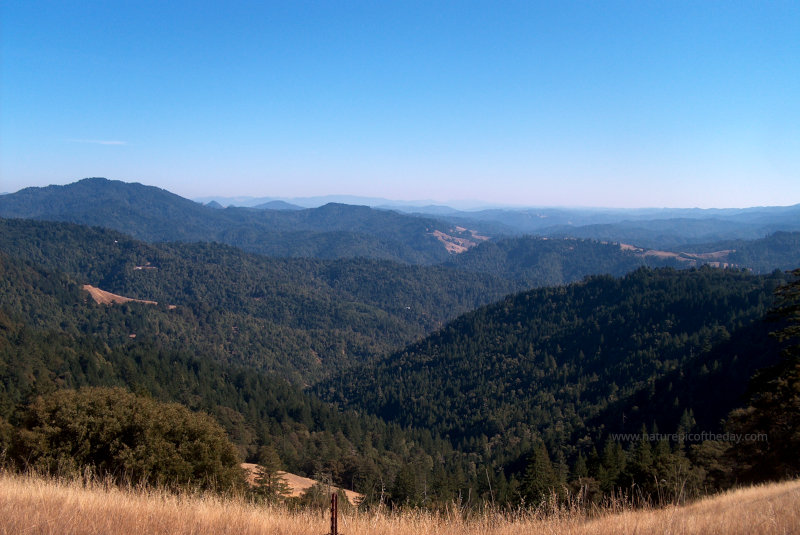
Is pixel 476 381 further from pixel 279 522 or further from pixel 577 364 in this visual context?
pixel 279 522

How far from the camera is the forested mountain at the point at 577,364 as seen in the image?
221 feet

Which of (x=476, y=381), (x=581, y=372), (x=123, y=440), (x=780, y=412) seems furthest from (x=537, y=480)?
(x=476, y=381)

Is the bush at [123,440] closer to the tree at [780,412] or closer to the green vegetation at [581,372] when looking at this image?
the green vegetation at [581,372]

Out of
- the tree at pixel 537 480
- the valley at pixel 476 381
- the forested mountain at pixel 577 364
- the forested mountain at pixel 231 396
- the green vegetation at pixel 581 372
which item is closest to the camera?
the tree at pixel 537 480

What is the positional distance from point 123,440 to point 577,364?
370 ft

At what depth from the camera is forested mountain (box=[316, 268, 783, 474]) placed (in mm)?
67250

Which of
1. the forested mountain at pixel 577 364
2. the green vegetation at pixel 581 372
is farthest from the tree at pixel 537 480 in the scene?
the forested mountain at pixel 577 364

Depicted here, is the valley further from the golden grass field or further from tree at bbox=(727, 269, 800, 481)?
the golden grass field

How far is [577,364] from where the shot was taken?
378 feet

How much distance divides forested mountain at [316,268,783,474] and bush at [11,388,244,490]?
5439 cm

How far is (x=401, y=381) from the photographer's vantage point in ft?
423

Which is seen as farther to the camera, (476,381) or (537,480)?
(476,381)

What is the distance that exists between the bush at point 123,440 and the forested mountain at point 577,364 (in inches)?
2141

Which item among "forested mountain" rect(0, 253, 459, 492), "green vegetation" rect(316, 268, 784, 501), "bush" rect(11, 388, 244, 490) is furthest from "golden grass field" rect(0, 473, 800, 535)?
"forested mountain" rect(0, 253, 459, 492)
